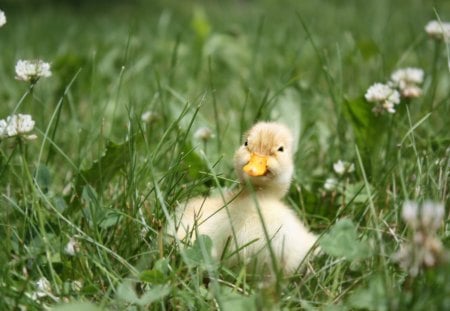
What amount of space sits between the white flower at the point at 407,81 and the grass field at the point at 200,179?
0.05 metres

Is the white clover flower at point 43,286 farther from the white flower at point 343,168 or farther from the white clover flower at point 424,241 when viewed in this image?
the white flower at point 343,168

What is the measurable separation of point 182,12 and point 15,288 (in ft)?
16.1

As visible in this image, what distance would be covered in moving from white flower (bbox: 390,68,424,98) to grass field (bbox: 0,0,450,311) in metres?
0.05

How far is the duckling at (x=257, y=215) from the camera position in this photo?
163 cm

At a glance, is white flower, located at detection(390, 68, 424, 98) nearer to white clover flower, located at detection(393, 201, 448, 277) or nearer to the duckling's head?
the duckling's head

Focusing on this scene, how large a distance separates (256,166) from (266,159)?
50 mm

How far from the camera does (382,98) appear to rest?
2.16 meters

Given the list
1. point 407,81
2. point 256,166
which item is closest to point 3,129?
point 256,166

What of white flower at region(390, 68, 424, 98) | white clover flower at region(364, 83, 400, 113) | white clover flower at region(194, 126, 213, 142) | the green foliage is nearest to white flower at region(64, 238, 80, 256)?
the green foliage

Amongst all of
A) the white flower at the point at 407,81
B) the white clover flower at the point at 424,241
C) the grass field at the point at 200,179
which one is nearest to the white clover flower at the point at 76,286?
the grass field at the point at 200,179

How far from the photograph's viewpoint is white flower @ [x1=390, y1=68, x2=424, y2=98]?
2240 millimetres

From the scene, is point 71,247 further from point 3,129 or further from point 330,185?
point 330,185

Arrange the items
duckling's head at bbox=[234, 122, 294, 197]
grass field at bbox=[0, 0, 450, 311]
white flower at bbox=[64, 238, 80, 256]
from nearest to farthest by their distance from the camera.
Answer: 1. grass field at bbox=[0, 0, 450, 311]
2. white flower at bbox=[64, 238, 80, 256]
3. duckling's head at bbox=[234, 122, 294, 197]

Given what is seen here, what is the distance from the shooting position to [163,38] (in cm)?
432
